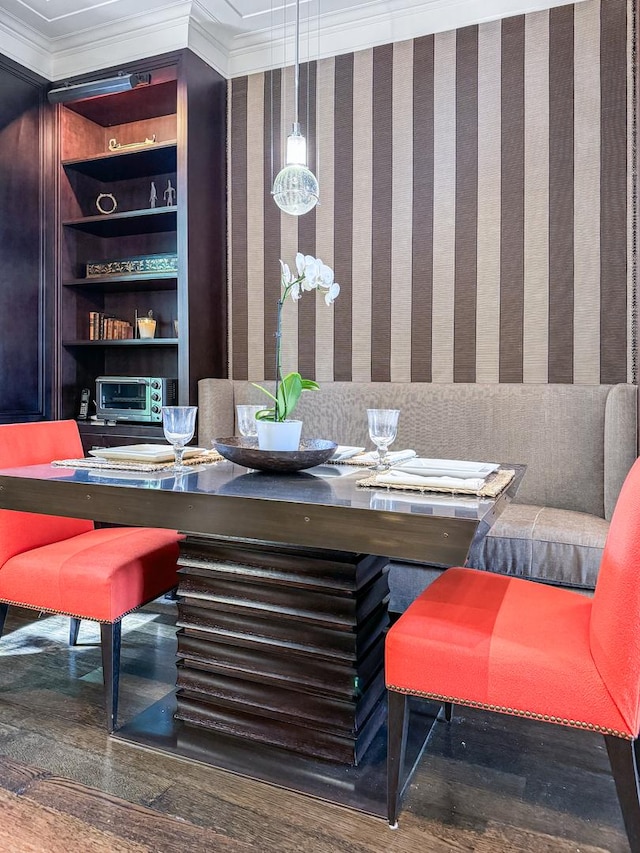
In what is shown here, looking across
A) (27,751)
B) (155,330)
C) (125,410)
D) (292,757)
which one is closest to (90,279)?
(155,330)

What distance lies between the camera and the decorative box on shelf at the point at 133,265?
3320mm

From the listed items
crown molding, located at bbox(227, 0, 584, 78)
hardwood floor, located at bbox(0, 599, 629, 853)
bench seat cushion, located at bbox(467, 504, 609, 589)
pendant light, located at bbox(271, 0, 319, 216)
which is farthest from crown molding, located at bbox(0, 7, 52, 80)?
bench seat cushion, located at bbox(467, 504, 609, 589)

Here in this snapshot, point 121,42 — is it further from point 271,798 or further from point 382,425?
point 271,798

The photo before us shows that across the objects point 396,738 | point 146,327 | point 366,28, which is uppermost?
point 366,28

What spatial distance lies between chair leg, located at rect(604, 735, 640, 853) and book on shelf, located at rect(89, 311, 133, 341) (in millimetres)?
3201

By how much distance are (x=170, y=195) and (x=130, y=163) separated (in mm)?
293

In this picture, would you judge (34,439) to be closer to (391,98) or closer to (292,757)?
(292,757)

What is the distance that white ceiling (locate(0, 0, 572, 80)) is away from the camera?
3.09m

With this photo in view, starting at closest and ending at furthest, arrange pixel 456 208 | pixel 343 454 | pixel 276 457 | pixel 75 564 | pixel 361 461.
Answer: pixel 276 457 → pixel 75 564 → pixel 361 461 → pixel 343 454 → pixel 456 208

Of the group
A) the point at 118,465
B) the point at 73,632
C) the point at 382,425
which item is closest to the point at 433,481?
the point at 382,425

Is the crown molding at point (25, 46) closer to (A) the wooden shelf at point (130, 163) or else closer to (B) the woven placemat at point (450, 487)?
(A) the wooden shelf at point (130, 163)

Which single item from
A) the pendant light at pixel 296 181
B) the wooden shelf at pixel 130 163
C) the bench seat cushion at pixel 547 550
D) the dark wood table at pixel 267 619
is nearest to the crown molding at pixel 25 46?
the wooden shelf at pixel 130 163

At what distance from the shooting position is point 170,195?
3.47 meters

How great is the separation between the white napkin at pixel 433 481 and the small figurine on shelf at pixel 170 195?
2.64m
